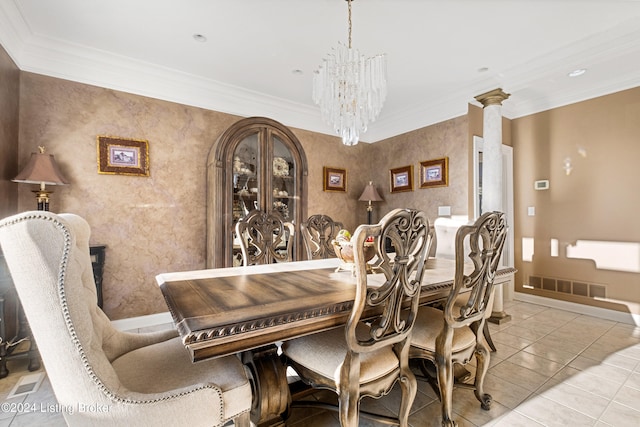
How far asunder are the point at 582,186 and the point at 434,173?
5.41 feet

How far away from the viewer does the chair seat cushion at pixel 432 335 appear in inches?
57.9

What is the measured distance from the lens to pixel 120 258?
2.77 meters

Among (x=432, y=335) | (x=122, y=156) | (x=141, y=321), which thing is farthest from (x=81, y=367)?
(x=122, y=156)

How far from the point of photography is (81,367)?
29.6 inches

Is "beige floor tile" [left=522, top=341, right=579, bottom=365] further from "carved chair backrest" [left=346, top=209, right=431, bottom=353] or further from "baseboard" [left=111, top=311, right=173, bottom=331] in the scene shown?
"baseboard" [left=111, top=311, right=173, bottom=331]

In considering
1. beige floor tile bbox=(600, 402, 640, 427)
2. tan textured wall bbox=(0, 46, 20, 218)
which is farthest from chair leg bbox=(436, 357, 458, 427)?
tan textured wall bbox=(0, 46, 20, 218)

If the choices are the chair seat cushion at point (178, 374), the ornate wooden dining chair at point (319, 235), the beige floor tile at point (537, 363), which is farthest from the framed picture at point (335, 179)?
the chair seat cushion at point (178, 374)

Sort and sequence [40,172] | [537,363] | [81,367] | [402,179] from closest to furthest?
[81,367]
[537,363]
[40,172]
[402,179]

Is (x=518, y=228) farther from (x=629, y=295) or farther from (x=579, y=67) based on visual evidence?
(x=579, y=67)

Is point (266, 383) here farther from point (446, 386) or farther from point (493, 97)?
point (493, 97)

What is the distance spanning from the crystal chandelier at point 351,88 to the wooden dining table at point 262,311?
1196 millimetres

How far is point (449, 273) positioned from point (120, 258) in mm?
2973

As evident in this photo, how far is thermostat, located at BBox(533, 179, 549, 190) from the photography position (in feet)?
11.8

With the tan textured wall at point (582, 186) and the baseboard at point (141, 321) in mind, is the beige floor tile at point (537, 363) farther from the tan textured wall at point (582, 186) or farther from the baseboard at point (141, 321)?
the baseboard at point (141, 321)
